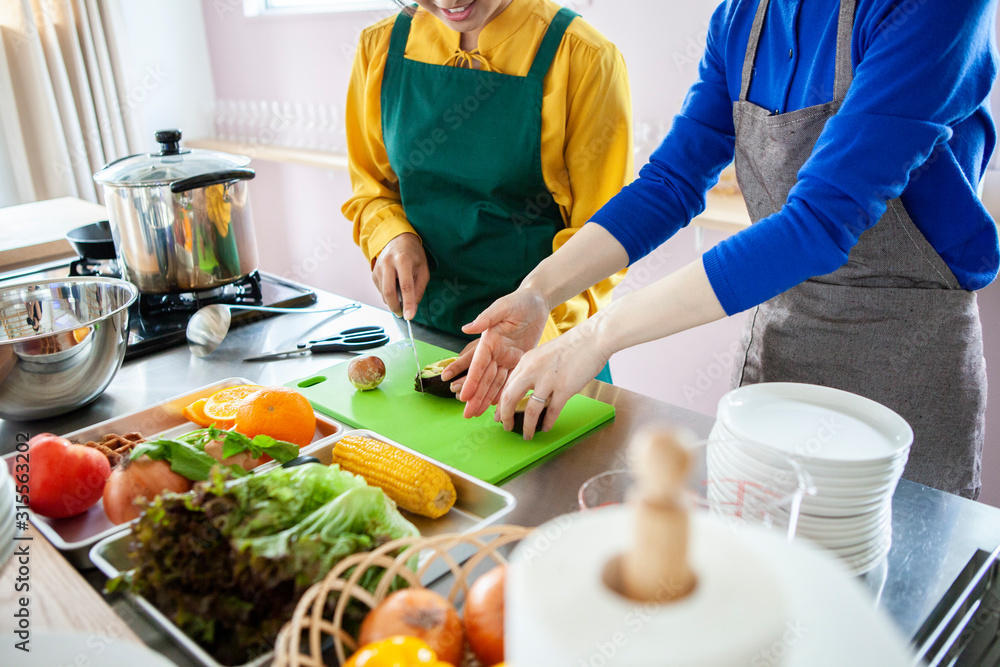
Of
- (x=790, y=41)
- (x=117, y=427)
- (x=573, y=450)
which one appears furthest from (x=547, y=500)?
(x=790, y=41)

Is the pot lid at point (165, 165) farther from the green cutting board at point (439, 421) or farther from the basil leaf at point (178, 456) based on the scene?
the basil leaf at point (178, 456)

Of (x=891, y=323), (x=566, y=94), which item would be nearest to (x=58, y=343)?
(x=566, y=94)

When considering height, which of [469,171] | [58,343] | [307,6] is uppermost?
[307,6]

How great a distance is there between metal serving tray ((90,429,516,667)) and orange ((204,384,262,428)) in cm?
18

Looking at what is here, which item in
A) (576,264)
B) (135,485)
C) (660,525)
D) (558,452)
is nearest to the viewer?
(660,525)

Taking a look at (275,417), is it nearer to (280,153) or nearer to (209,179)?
(209,179)

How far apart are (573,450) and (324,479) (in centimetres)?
41

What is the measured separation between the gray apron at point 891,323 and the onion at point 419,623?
3.14 ft

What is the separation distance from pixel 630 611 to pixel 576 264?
1027 millimetres

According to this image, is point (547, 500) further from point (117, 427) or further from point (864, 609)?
point (117, 427)

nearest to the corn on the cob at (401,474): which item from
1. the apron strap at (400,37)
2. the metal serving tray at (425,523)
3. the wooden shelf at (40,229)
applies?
the metal serving tray at (425,523)

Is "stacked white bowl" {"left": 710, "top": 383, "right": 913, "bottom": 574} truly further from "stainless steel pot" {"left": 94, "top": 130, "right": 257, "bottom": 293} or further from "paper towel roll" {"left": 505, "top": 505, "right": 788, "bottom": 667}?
"stainless steel pot" {"left": 94, "top": 130, "right": 257, "bottom": 293}

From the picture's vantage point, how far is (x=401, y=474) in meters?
0.95

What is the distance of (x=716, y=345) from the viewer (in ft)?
8.52
